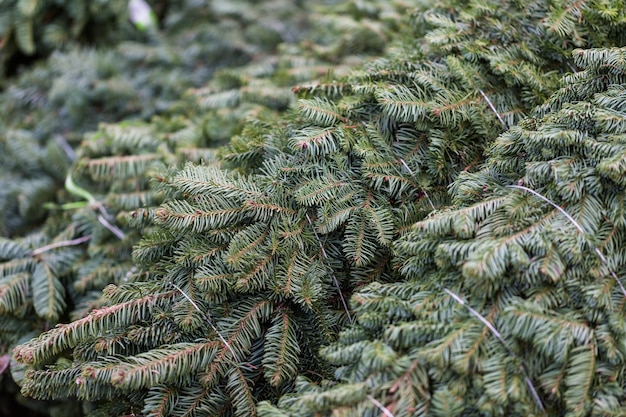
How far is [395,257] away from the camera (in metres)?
1.27

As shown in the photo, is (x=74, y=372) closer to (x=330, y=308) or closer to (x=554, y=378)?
(x=330, y=308)

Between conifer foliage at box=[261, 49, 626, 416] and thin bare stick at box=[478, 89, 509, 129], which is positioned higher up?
thin bare stick at box=[478, 89, 509, 129]

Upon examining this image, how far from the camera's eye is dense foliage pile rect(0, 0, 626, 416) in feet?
3.38

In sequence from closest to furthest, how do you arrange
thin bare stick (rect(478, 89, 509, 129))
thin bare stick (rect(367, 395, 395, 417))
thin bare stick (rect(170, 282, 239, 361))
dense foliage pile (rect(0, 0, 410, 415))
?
thin bare stick (rect(367, 395, 395, 417)) → thin bare stick (rect(170, 282, 239, 361)) → thin bare stick (rect(478, 89, 509, 129)) → dense foliage pile (rect(0, 0, 410, 415))

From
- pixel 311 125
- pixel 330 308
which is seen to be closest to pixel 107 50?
pixel 311 125

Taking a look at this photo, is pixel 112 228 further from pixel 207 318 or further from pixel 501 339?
pixel 501 339

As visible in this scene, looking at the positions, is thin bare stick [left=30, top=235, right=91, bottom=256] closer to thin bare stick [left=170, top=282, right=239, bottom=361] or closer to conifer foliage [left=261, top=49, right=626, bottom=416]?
thin bare stick [left=170, top=282, right=239, bottom=361]

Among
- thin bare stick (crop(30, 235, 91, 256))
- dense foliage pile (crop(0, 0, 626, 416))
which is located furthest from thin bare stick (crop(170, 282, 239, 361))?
thin bare stick (crop(30, 235, 91, 256))

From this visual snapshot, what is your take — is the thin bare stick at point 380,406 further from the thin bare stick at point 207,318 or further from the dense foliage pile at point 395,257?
the thin bare stick at point 207,318

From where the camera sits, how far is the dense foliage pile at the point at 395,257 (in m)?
1.03

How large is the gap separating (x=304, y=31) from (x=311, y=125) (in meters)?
1.33

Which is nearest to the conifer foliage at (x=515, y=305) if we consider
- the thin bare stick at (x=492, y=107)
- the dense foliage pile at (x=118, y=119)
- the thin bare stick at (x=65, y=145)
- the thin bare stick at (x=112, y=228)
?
the thin bare stick at (x=492, y=107)

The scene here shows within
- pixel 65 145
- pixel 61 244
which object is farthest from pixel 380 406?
pixel 65 145

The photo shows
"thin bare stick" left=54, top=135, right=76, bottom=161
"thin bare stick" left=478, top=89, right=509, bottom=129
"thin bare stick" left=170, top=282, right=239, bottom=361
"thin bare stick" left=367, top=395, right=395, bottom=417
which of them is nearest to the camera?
"thin bare stick" left=367, top=395, right=395, bottom=417
